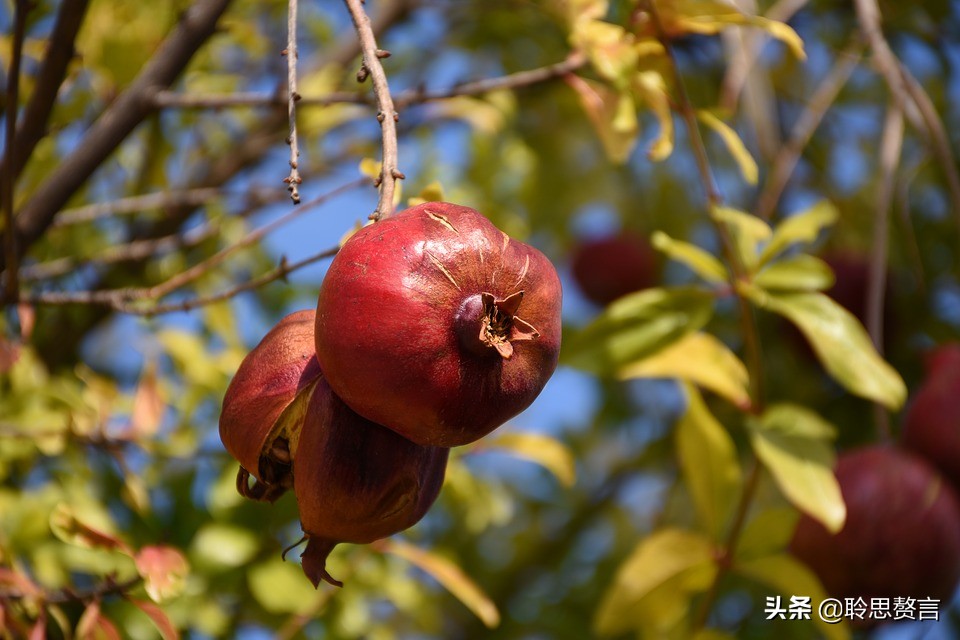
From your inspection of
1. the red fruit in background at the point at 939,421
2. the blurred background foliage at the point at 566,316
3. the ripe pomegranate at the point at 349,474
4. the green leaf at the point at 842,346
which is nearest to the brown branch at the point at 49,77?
the blurred background foliage at the point at 566,316

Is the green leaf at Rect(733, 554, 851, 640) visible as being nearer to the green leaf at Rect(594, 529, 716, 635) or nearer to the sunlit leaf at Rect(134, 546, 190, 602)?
the green leaf at Rect(594, 529, 716, 635)

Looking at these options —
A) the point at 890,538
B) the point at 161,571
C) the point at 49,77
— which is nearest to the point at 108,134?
the point at 49,77

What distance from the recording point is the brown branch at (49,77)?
884mm

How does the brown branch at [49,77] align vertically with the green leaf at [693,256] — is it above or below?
above

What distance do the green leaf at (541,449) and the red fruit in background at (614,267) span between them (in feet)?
3.35

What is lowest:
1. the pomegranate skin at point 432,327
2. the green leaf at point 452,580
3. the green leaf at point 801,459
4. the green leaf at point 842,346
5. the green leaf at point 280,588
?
the green leaf at point 280,588

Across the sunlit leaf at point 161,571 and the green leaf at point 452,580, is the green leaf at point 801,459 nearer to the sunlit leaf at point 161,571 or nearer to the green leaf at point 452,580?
the green leaf at point 452,580

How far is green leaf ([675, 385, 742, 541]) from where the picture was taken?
3.94 ft

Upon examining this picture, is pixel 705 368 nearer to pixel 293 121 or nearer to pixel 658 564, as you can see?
pixel 658 564

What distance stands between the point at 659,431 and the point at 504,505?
1.95 feet

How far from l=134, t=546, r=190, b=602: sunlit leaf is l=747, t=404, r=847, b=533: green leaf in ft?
1.87

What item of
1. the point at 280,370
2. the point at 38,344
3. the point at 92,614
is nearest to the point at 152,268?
the point at 38,344

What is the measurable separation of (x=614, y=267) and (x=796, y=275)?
1.19 metres

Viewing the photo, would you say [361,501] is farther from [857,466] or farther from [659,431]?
[659,431]
